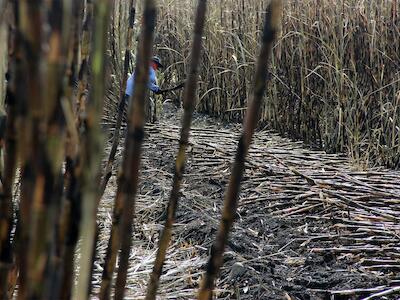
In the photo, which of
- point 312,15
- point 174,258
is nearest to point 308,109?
point 312,15

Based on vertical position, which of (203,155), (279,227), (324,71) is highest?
(324,71)

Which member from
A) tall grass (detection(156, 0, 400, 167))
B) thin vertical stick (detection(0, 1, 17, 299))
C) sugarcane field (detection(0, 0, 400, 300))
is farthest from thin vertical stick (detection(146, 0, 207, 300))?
tall grass (detection(156, 0, 400, 167))

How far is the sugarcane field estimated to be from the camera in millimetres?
367

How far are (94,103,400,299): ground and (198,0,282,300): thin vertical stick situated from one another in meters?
1.09

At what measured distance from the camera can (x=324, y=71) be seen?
3.09 m

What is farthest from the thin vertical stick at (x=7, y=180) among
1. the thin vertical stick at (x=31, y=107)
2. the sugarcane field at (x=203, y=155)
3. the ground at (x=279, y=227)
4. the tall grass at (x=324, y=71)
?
the tall grass at (x=324, y=71)

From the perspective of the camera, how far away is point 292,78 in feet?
10.8

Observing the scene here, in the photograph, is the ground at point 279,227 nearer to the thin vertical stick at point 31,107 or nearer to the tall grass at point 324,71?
the tall grass at point 324,71

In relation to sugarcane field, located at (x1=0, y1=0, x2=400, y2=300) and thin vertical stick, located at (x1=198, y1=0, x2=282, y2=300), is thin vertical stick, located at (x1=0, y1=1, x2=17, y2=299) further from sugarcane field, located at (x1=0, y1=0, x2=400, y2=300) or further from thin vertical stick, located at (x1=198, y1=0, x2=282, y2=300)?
thin vertical stick, located at (x1=198, y1=0, x2=282, y2=300)

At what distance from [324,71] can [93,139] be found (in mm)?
2816

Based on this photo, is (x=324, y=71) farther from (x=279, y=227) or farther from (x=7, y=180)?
(x=7, y=180)

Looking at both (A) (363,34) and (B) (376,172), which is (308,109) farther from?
(B) (376,172)

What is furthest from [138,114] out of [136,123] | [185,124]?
[185,124]

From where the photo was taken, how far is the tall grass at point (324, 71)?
9.32ft
